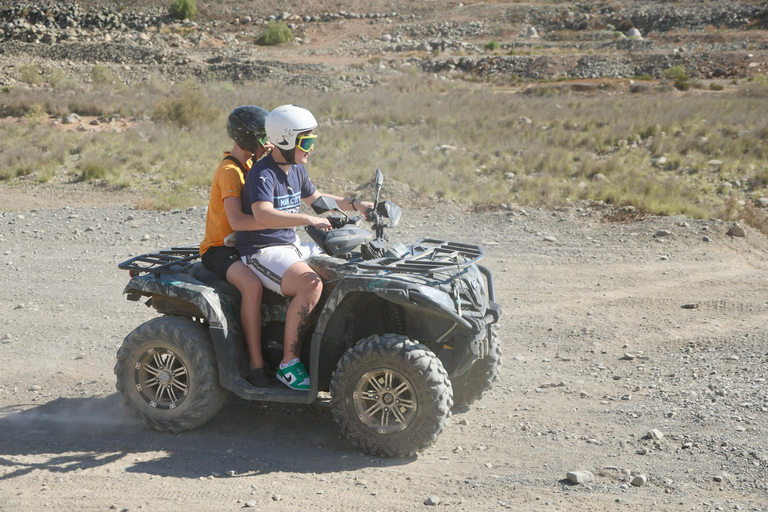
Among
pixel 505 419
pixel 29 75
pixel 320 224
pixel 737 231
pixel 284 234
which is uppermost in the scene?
pixel 29 75

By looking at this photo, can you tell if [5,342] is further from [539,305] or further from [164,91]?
[164,91]

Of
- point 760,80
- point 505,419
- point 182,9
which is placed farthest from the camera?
point 182,9

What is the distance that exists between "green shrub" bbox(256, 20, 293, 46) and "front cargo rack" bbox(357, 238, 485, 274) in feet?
191

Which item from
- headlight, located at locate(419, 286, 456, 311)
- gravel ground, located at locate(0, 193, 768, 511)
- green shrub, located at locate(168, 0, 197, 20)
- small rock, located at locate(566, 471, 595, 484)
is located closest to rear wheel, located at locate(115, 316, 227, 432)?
gravel ground, located at locate(0, 193, 768, 511)

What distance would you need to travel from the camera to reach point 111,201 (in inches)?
615

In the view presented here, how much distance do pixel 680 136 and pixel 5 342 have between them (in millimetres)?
19972

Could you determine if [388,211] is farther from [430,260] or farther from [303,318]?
[303,318]

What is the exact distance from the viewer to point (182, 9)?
66250 millimetres


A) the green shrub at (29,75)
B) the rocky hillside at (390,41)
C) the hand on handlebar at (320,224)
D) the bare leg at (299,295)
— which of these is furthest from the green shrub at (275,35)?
the hand on handlebar at (320,224)

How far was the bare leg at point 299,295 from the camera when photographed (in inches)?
194

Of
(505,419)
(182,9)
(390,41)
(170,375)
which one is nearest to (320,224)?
(170,375)

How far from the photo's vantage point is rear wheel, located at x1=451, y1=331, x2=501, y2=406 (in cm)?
571

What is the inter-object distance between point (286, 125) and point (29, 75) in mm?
36714

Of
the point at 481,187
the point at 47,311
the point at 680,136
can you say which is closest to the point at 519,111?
the point at 680,136
